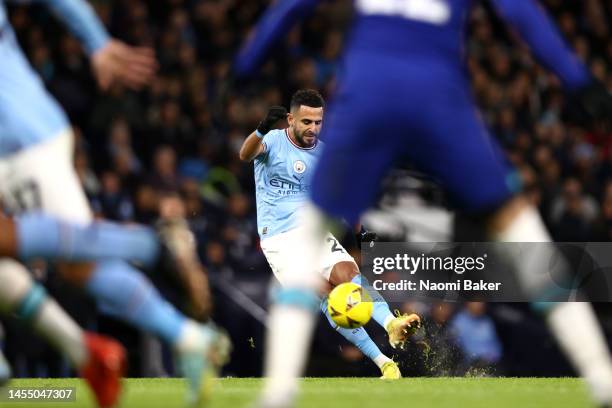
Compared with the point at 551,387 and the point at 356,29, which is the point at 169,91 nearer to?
the point at 551,387

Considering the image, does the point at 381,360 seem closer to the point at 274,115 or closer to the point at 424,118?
the point at 274,115

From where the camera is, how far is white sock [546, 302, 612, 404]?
17.0 ft

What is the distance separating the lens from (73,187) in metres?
5.68

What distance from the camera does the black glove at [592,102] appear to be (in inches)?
200

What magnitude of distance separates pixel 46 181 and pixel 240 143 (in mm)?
8583

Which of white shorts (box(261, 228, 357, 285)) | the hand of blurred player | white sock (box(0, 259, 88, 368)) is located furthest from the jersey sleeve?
the hand of blurred player

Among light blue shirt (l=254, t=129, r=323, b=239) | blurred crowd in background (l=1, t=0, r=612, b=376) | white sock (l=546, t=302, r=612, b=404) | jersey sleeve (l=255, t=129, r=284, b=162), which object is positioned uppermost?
white sock (l=546, t=302, r=612, b=404)

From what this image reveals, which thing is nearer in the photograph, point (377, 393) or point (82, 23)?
point (82, 23)

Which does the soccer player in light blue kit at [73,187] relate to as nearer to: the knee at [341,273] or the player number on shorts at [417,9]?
Result: the player number on shorts at [417,9]

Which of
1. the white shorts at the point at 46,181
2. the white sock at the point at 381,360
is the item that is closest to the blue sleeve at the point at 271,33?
the white shorts at the point at 46,181

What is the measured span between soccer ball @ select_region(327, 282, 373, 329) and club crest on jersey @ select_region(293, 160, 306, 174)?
1.18 metres

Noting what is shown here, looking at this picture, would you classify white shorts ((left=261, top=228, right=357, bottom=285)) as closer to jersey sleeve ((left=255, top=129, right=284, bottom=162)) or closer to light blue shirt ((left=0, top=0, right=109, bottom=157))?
jersey sleeve ((left=255, top=129, right=284, bottom=162))

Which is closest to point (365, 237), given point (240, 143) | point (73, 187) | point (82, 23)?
point (240, 143)

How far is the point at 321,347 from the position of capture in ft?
37.5
